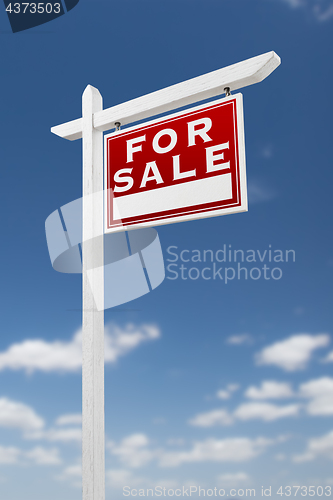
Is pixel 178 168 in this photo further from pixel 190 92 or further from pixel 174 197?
pixel 190 92

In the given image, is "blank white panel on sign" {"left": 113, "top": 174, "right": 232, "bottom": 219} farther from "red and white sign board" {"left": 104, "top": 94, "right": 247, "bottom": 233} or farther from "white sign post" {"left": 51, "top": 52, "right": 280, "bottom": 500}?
"white sign post" {"left": 51, "top": 52, "right": 280, "bottom": 500}

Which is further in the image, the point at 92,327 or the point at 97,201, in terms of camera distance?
the point at 97,201

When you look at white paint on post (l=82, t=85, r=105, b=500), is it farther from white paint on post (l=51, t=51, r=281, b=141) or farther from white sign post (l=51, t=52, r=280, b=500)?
white paint on post (l=51, t=51, r=281, b=141)

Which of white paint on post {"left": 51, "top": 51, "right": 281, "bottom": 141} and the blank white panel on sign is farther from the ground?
white paint on post {"left": 51, "top": 51, "right": 281, "bottom": 141}

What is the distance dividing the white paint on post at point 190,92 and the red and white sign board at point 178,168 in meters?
0.10

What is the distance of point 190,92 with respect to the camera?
2.12 m

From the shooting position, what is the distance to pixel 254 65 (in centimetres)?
199

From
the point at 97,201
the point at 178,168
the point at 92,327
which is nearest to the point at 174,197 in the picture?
the point at 178,168

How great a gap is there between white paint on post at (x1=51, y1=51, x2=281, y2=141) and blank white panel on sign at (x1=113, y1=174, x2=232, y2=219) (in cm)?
44

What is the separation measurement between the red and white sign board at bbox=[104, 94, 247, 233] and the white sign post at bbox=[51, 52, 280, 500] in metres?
0.09

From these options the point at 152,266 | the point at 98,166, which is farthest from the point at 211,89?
the point at 152,266

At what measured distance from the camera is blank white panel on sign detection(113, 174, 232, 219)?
195cm

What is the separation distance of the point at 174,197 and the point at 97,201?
0.45m

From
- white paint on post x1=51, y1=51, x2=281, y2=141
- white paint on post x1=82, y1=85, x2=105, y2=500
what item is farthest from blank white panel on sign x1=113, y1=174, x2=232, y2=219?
white paint on post x1=51, y1=51, x2=281, y2=141
